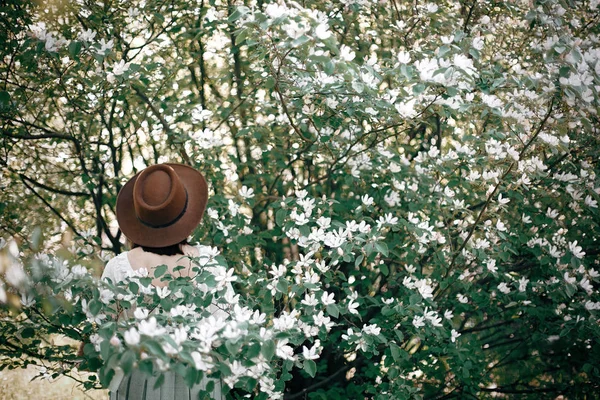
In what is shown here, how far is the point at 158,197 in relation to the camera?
254cm

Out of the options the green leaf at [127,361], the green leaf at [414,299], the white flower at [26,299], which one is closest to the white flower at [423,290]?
the green leaf at [414,299]

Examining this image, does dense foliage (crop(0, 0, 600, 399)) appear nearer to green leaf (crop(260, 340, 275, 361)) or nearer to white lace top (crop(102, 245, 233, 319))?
green leaf (crop(260, 340, 275, 361))

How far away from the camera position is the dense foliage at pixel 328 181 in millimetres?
2463

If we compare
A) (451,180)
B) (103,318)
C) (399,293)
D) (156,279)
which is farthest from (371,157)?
(103,318)

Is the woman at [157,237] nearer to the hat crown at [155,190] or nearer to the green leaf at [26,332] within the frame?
the hat crown at [155,190]

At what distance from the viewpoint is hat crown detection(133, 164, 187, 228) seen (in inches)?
98.4

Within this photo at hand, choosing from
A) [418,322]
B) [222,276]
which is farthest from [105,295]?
[418,322]

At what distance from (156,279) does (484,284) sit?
2329mm

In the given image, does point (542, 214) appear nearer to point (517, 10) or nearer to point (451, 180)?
point (451, 180)

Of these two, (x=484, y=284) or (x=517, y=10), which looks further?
(x=484, y=284)

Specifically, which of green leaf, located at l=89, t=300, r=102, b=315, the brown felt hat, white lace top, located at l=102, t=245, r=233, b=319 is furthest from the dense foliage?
the brown felt hat

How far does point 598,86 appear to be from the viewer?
2.89m

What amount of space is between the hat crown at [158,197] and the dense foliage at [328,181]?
0.99 feet

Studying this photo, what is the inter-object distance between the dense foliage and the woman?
227mm
